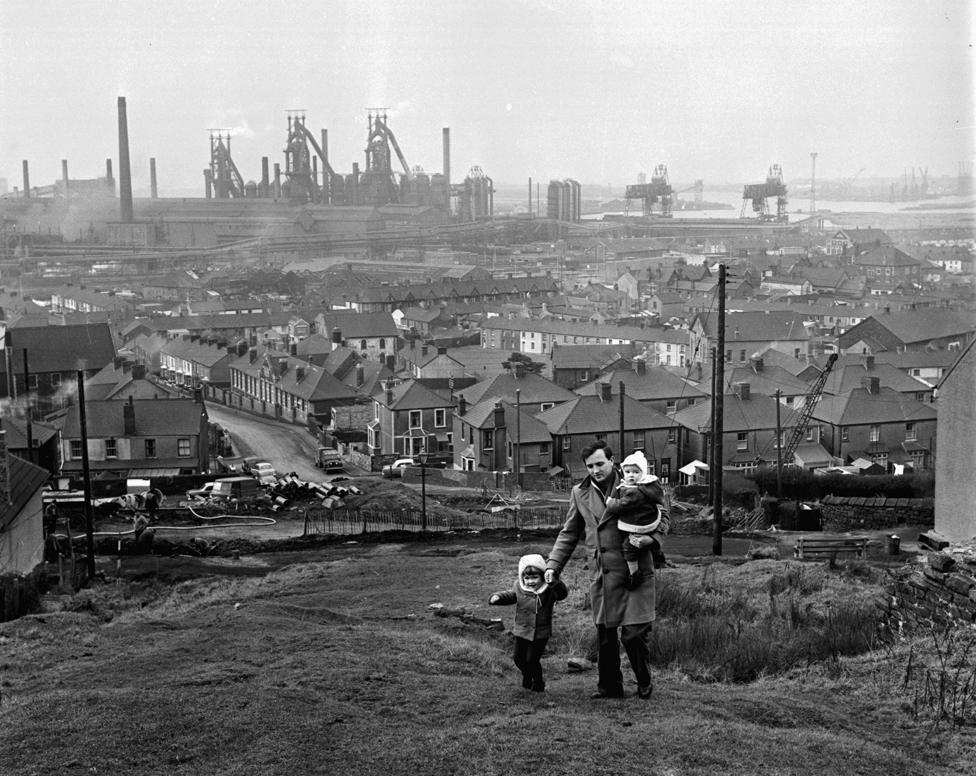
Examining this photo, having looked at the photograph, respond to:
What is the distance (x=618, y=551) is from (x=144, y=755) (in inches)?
59.5

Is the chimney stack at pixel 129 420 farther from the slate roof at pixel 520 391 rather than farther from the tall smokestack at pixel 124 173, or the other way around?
the tall smokestack at pixel 124 173

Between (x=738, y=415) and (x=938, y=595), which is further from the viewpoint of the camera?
(x=738, y=415)

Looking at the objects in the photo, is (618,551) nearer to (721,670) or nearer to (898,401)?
(721,670)

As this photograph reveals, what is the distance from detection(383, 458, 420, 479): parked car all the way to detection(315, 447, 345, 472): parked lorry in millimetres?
869

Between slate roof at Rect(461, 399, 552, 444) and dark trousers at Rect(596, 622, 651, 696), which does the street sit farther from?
dark trousers at Rect(596, 622, 651, 696)

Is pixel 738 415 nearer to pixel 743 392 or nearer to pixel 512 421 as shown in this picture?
pixel 743 392

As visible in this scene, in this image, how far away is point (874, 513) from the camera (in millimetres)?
13641

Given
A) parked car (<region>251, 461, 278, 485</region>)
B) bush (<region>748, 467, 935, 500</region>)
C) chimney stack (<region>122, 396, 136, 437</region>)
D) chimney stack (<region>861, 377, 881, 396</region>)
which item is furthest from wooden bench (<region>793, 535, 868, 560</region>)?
chimney stack (<region>122, 396, 136, 437</region>)

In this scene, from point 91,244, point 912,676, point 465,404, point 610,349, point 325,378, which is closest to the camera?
point 912,676

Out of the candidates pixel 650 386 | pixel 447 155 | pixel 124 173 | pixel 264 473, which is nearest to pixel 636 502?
pixel 264 473

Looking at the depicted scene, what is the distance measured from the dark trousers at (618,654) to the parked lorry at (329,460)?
17197 millimetres

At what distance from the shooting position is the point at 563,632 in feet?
18.8

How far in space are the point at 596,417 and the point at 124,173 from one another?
5582 cm

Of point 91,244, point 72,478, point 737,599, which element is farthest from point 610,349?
point 91,244
